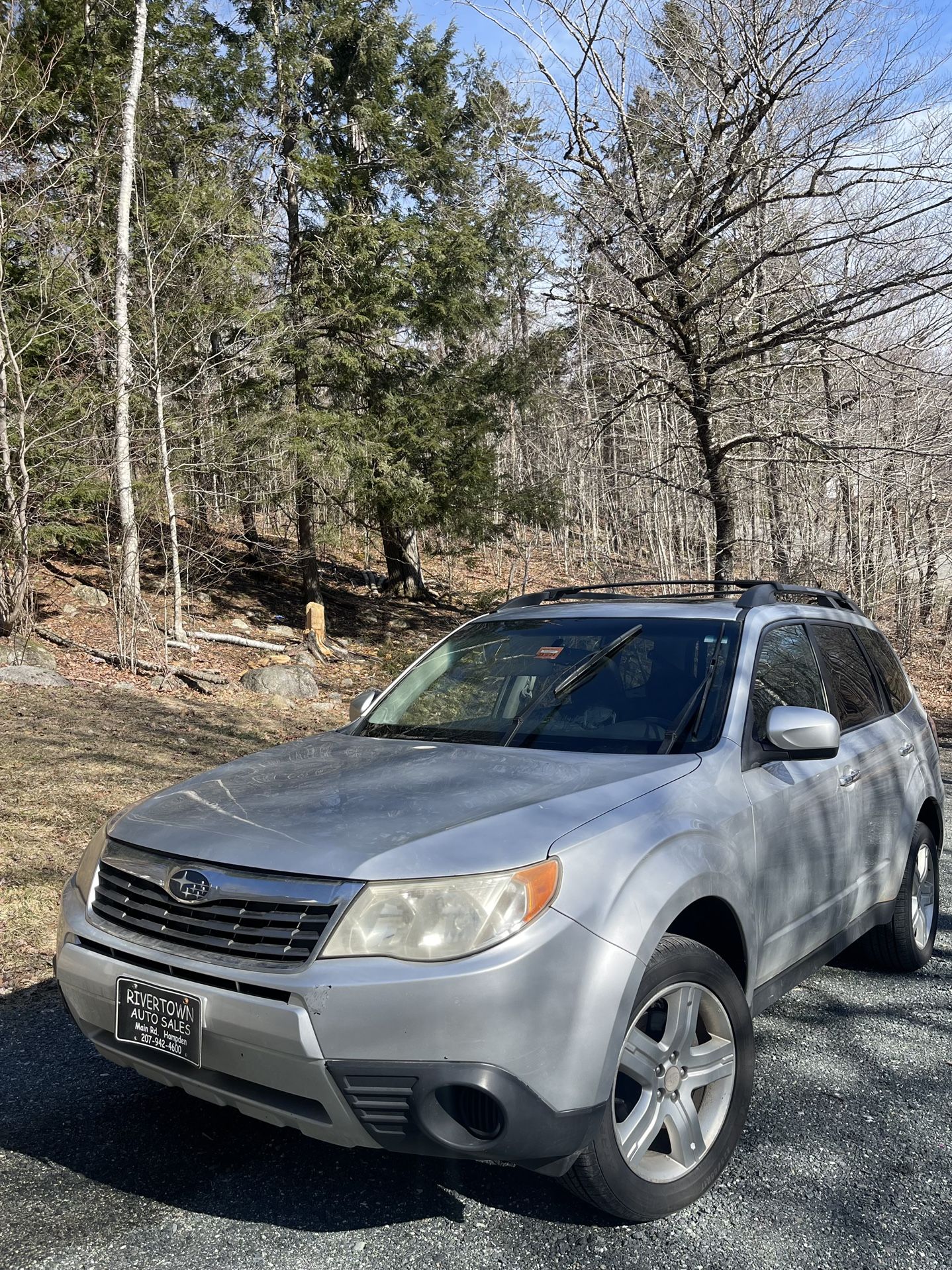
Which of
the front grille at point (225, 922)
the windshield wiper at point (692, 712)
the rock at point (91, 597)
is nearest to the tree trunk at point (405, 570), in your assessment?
the rock at point (91, 597)

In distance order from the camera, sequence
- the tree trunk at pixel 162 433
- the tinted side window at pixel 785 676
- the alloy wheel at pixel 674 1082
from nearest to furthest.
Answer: the alloy wheel at pixel 674 1082 → the tinted side window at pixel 785 676 → the tree trunk at pixel 162 433

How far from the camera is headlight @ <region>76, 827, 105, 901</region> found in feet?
9.92

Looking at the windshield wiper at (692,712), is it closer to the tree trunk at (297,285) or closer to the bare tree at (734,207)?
the bare tree at (734,207)

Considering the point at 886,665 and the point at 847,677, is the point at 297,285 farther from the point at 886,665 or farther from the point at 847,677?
the point at 847,677

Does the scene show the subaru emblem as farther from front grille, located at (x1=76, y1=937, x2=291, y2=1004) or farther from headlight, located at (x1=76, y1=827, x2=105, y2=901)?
headlight, located at (x1=76, y1=827, x2=105, y2=901)

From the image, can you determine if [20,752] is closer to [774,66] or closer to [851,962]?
[851,962]

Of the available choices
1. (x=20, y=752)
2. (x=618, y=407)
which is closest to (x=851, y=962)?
(x=20, y=752)

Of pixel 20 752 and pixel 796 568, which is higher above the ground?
pixel 796 568

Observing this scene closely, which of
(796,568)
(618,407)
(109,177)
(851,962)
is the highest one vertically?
(109,177)

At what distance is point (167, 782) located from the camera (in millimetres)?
7887

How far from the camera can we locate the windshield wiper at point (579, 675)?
3695mm

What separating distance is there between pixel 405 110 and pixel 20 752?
1593 centimetres

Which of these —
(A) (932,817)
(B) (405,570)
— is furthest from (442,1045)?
(B) (405,570)

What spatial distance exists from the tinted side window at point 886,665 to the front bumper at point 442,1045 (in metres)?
3.00
